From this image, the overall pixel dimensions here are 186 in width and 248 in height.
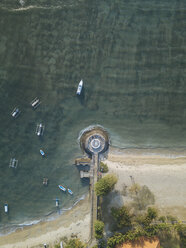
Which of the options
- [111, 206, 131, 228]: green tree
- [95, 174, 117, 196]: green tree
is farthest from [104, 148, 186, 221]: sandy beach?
[95, 174, 117, 196]: green tree

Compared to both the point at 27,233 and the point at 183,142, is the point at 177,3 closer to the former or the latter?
the point at 183,142

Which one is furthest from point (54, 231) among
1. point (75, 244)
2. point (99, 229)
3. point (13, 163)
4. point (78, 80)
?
point (78, 80)

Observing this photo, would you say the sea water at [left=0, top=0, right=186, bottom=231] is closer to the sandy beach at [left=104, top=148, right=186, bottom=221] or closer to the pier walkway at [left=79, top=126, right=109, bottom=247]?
the pier walkway at [left=79, top=126, right=109, bottom=247]

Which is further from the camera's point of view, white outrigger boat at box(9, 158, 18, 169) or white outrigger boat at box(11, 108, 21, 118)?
white outrigger boat at box(9, 158, 18, 169)

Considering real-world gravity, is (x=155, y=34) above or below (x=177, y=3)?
below

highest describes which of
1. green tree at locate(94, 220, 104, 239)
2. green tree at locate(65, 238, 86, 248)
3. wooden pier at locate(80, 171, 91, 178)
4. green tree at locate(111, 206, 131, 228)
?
wooden pier at locate(80, 171, 91, 178)

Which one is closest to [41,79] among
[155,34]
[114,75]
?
[114,75]
